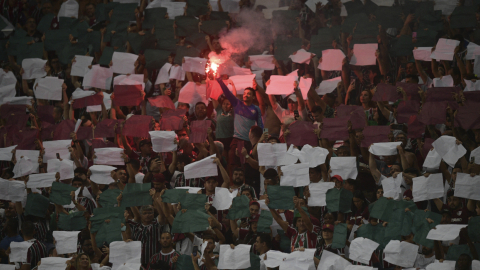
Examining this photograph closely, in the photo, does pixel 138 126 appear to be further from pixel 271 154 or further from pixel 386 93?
pixel 386 93

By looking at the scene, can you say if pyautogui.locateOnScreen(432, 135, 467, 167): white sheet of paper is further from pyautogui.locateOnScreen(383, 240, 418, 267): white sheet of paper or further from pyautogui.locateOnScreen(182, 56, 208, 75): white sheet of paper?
pyautogui.locateOnScreen(182, 56, 208, 75): white sheet of paper

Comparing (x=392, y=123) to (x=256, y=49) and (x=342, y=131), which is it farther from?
(x=256, y=49)

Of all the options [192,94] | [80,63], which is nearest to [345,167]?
[192,94]

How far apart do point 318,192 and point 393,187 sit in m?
0.78

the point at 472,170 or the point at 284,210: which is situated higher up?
the point at 472,170

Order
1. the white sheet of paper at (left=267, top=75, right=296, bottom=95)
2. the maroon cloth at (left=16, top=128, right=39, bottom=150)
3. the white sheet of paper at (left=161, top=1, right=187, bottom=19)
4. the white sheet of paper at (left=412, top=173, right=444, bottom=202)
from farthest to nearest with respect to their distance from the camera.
A: the white sheet of paper at (left=161, top=1, right=187, bottom=19), the maroon cloth at (left=16, top=128, right=39, bottom=150), the white sheet of paper at (left=267, top=75, right=296, bottom=95), the white sheet of paper at (left=412, top=173, right=444, bottom=202)

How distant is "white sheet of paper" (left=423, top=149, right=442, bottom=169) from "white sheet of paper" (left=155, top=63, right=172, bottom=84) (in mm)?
3395

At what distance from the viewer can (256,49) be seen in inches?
371

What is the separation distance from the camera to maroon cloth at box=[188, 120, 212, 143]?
8.30 m

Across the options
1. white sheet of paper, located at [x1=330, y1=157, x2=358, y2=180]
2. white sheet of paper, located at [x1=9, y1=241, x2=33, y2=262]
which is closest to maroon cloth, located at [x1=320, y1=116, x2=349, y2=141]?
white sheet of paper, located at [x1=330, y1=157, x2=358, y2=180]

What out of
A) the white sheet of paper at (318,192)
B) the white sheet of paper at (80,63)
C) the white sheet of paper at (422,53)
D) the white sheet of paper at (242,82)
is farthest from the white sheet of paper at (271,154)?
the white sheet of paper at (80,63)

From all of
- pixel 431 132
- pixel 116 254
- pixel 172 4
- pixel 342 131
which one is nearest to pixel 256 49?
pixel 172 4

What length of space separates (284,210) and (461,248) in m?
1.84

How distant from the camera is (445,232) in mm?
7062
